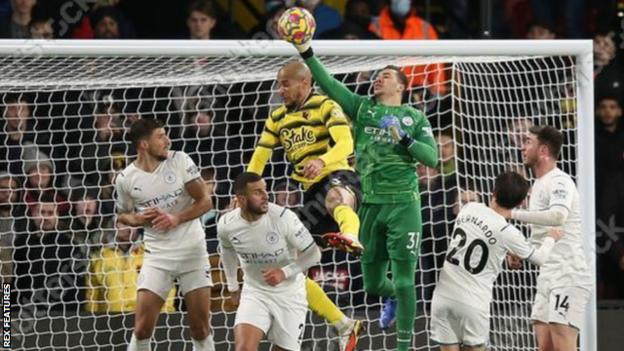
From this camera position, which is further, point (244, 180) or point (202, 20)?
point (202, 20)

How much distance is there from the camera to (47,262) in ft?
45.3

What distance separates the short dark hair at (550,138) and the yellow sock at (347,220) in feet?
3.88

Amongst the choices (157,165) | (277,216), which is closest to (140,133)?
(157,165)

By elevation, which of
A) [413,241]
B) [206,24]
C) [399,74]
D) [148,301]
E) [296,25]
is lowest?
[148,301]

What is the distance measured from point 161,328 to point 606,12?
4049mm

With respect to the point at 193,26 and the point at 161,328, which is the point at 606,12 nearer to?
the point at 193,26

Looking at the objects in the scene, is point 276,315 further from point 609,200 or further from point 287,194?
point 609,200

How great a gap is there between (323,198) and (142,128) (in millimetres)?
1106

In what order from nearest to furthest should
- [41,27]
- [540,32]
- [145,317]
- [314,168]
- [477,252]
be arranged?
[314,168], [477,252], [145,317], [41,27], [540,32]

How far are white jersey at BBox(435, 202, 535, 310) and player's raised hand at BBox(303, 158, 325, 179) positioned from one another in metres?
0.85

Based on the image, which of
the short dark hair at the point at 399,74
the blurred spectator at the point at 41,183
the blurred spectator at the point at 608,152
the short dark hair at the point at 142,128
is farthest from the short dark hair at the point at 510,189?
the blurred spectator at the point at 41,183

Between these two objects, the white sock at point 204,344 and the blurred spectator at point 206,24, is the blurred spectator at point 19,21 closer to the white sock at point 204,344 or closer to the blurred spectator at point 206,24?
the blurred spectator at point 206,24

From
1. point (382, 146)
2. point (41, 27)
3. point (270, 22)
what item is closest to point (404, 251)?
point (382, 146)

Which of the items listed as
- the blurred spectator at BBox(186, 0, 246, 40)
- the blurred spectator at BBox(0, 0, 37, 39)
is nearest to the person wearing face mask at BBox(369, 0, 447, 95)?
the blurred spectator at BBox(186, 0, 246, 40)
